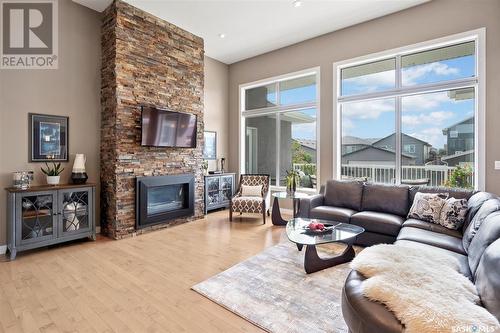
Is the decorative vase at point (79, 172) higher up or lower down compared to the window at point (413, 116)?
lower down

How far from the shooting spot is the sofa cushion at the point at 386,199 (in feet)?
12.1

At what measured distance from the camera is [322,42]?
16.7 ft

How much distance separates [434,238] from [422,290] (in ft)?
4.83

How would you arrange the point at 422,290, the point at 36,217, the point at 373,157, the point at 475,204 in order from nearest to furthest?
the point at 422,290 → the point at 475,204 → the point at 36,217 → the point at 373,157

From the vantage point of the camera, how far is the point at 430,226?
3.02 m

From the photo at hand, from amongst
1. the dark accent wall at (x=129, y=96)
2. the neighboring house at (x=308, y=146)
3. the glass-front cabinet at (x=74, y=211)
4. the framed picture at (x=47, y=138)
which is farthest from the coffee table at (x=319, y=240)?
the framed picture at (x=47, y=138)

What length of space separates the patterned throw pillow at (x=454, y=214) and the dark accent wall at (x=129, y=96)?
4244 mm

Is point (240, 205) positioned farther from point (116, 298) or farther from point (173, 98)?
point (116, 298)

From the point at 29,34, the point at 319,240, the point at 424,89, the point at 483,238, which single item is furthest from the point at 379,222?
the point at 29,34

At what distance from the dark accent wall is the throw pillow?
Answer: 1507 millimetres

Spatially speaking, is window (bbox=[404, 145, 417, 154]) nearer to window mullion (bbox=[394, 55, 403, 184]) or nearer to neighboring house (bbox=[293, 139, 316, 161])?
window mullion (bbox=[394, 55, 403, 184])

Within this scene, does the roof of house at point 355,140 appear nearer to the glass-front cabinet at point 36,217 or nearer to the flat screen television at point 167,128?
the flat screen television at point 167,128

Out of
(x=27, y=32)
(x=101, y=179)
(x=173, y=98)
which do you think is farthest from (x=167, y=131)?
(x=27, y=32)

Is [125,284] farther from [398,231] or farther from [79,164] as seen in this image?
[398,231]
